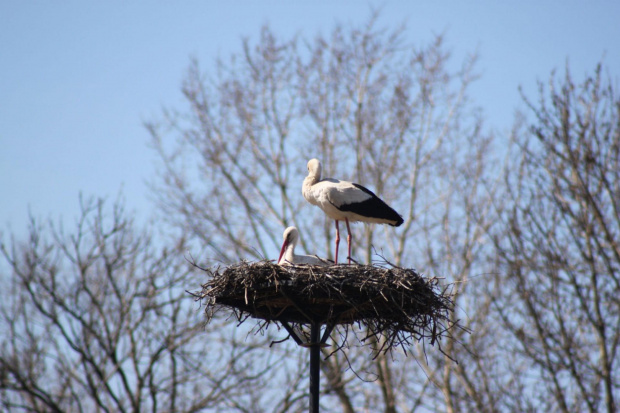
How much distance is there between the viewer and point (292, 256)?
25.5 ft

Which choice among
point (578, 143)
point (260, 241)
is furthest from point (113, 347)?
point (578, 143)

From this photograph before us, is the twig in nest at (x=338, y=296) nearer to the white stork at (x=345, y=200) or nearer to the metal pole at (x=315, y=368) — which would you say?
the metal pole at (x=315, y=368)

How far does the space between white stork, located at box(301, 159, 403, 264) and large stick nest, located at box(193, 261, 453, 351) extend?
1.96 metres

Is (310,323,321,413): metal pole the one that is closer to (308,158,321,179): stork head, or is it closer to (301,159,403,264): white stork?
(301,159,403,264): white stork

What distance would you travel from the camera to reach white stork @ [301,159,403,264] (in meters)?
8.43

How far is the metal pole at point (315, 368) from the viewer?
6348 millimetres

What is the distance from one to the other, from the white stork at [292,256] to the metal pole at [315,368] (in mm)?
893

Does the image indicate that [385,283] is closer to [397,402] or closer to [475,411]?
[475,411]

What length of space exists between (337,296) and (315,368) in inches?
27.1

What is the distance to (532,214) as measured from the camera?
12.1 meters

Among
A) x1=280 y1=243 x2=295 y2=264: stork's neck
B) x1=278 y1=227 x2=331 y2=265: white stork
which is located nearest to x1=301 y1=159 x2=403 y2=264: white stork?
x1=278 y1=227 x2=331 y2=265: white stork

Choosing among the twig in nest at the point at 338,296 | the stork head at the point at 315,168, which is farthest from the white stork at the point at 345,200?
the twig in nest at the point at 338,296

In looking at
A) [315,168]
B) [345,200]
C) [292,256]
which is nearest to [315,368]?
[292,256]

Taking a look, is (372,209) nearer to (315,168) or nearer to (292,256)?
(315,168)
